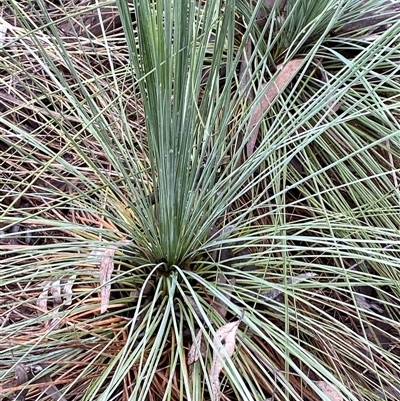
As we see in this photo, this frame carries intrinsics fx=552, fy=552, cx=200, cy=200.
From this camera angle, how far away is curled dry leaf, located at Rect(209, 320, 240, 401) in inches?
31.1

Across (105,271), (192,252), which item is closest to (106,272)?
(105,271)

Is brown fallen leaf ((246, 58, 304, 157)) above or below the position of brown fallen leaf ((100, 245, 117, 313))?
above

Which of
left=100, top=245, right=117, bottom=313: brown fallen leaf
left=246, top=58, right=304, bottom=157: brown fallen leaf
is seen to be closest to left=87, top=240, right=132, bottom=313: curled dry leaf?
left=100, top=245, right=117, bottom=313: brown fallen leaf

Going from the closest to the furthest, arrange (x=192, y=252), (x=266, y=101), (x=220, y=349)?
(x=220, y=349) → (x=192, y=252) → (x=266, y=101)

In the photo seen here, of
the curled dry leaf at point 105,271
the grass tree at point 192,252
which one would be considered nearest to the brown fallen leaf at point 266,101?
the grass tree at point 192,252

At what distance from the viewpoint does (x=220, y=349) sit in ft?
2.68

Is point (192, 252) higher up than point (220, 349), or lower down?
higher up

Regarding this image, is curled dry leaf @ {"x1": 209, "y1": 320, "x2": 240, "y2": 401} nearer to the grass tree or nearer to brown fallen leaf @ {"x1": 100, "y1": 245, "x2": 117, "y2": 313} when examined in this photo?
the grass tree

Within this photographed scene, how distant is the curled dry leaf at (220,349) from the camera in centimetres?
79

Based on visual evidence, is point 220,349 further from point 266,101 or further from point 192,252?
point 266,101

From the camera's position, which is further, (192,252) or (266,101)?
(266,101)

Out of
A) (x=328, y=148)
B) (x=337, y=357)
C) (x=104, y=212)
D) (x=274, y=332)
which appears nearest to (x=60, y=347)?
(x=104, y=212)

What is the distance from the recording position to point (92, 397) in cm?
82

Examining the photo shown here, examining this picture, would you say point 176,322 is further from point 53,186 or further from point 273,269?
point 53,186
